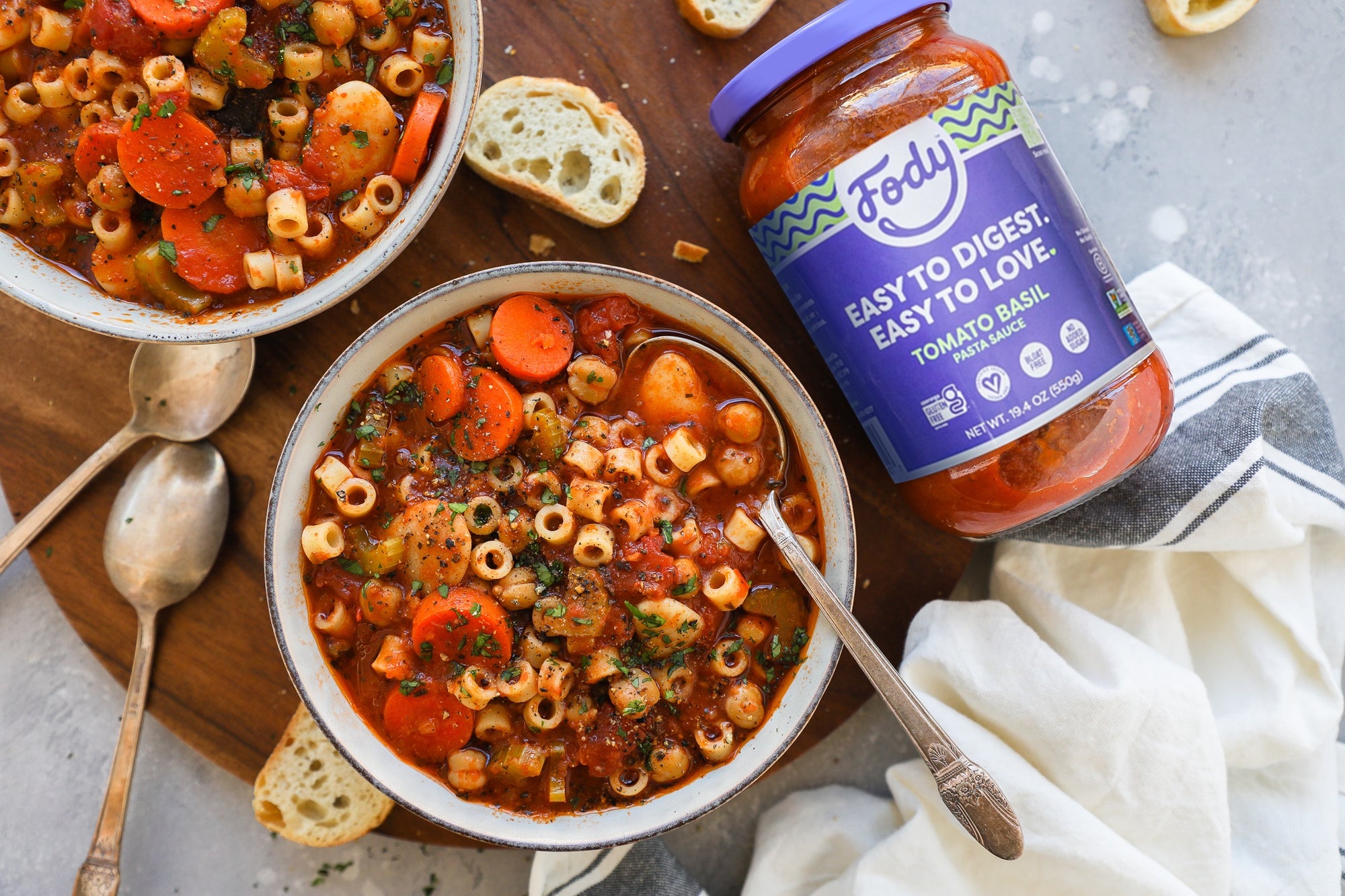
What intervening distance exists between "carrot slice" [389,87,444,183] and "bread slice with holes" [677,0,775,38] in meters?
0.81

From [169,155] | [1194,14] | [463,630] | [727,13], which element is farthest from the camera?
[1194,14]

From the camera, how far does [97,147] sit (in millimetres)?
2172

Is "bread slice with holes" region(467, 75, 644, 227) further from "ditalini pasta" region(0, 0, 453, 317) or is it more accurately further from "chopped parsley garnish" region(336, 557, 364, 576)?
"chopped parsley garnish" region(336, 557, 364, 576)

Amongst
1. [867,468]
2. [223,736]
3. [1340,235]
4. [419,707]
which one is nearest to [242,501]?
[223,736]

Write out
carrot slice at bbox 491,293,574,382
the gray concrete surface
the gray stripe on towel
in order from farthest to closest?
1. the gray concrete surface
2. the gray stripe on towel
3. carrot slice at bbox 491,293,574,382

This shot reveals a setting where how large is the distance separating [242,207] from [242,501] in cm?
95

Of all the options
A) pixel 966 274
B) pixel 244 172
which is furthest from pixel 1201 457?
pixel 244 172

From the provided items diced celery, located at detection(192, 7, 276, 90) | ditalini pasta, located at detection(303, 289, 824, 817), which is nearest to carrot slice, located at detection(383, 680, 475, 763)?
ditalini pasta, located at detection(303, 289, 824, 817)

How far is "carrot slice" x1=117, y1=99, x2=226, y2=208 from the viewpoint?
211 cm

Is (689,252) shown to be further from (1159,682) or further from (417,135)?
(1159,682)

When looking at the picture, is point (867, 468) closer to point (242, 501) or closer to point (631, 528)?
point (631, 528)

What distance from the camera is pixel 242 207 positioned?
86.7 inches

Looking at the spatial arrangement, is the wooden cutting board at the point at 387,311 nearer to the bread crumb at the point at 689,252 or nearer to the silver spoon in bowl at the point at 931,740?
the bread crumb at the point at 689,252

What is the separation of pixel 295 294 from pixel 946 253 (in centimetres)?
161
